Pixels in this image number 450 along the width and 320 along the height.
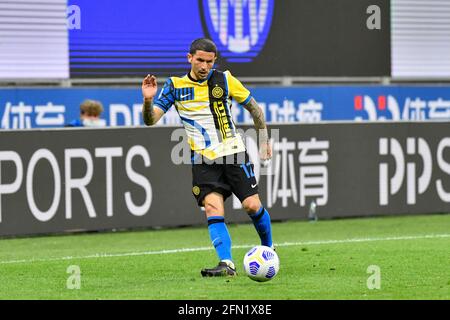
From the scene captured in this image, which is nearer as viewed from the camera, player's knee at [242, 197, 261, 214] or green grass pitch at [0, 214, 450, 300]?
green grass pitch at [0, 214, 450, 300]

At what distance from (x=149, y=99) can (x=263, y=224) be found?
5.19 ft

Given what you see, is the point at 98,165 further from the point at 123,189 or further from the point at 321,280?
the point at 321,280

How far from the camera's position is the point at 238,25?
21.4 metres

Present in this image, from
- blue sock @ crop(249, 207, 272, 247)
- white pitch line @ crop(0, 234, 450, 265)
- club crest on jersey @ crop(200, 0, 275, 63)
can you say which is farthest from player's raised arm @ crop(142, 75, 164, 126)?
club crest on jersey @ crop(200, 0, 275, 63)

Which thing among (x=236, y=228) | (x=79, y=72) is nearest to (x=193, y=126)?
(x=236, y=228)

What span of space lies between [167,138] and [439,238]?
3877 mm

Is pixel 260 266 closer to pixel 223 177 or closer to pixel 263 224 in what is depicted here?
pixel 263 224

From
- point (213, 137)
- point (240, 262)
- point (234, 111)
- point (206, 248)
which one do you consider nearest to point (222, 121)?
point (213, 137)

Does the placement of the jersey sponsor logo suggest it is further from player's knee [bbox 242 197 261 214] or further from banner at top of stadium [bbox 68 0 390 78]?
banner at top of stadium [bbox 68 0 390 78]

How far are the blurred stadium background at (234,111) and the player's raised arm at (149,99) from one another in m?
1.74

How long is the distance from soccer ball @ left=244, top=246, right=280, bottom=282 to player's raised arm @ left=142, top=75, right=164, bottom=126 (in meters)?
1.49

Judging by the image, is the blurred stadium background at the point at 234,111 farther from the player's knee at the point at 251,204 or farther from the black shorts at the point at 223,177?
the black shorts at the point at 223,177

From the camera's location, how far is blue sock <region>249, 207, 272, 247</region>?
11133 mm
